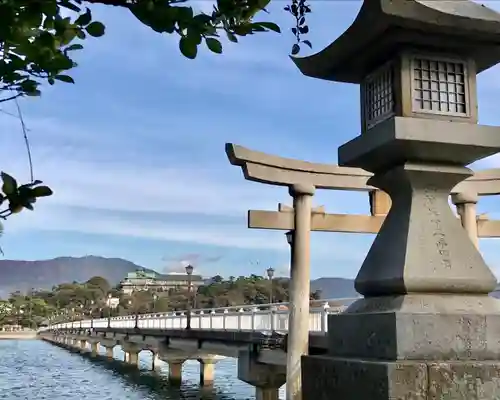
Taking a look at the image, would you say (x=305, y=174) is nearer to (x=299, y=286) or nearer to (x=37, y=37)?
(x=299, y=286)

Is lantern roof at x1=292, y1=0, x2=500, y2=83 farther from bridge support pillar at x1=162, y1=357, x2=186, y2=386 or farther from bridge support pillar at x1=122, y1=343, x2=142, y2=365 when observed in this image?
bridge support pillar at x1=122, y1=343, x2=142, y2=365

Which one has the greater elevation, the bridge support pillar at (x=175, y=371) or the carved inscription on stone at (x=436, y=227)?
the carved inscription on stone at (x=436, y=227)

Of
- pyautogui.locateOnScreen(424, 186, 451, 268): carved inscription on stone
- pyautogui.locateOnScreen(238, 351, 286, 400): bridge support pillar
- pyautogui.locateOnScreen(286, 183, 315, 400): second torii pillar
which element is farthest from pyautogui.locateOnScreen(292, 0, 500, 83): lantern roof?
pyautogui.locateOnScreen(238, 351, 286, 400): bridge support pillar

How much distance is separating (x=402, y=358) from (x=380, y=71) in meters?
1.93

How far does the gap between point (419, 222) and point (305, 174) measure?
9923mm

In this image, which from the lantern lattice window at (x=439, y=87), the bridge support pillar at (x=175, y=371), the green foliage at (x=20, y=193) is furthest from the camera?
the bridge support pillar at (x=175, y=371)

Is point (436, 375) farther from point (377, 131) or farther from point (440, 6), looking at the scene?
point (440, 6)

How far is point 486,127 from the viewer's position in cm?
396

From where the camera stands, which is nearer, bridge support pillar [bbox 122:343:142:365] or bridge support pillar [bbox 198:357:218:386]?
bridge support pillar [bbox 198:357:218:386]

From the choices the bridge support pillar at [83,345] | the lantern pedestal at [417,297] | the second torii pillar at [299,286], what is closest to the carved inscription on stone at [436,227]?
the lantern pedestal at [417,297]

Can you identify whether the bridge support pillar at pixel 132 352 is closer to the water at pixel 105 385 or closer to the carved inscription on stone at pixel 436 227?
the water at pixel 105 385

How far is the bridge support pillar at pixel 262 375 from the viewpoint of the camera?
16228 mm

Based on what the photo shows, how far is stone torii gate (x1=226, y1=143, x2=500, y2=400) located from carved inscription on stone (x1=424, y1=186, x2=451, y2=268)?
8727mm

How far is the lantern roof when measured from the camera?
146 inches
